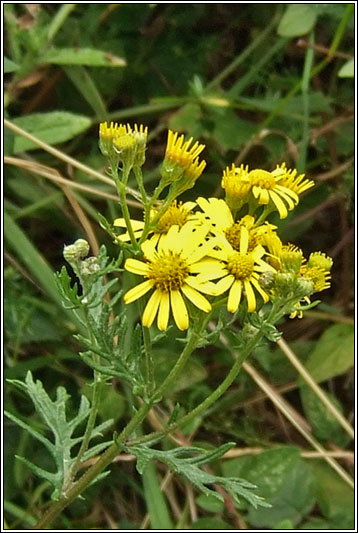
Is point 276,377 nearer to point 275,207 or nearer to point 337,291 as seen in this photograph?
point 337,291

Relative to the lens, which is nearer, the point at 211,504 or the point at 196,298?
the point at 196,298

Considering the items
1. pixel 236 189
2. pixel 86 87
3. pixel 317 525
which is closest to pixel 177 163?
pixel 236 189

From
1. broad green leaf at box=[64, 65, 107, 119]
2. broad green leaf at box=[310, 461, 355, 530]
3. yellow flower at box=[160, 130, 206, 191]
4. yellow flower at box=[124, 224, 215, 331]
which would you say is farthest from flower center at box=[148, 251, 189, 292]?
broad green leaf at box=[64, 65, 107, 119]

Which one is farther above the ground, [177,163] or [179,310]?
[177,163]

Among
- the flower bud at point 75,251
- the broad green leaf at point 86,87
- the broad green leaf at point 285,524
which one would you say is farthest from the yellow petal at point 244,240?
the broad green leaf at point 86,87

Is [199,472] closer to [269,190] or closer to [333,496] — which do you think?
[269,190]

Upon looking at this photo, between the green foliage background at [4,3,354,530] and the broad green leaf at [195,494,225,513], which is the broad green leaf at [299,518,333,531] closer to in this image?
the green foliage background at [4,3,354,530]

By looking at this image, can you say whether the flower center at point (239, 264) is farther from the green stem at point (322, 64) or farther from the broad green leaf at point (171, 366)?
the green stem at point (322, 64)
